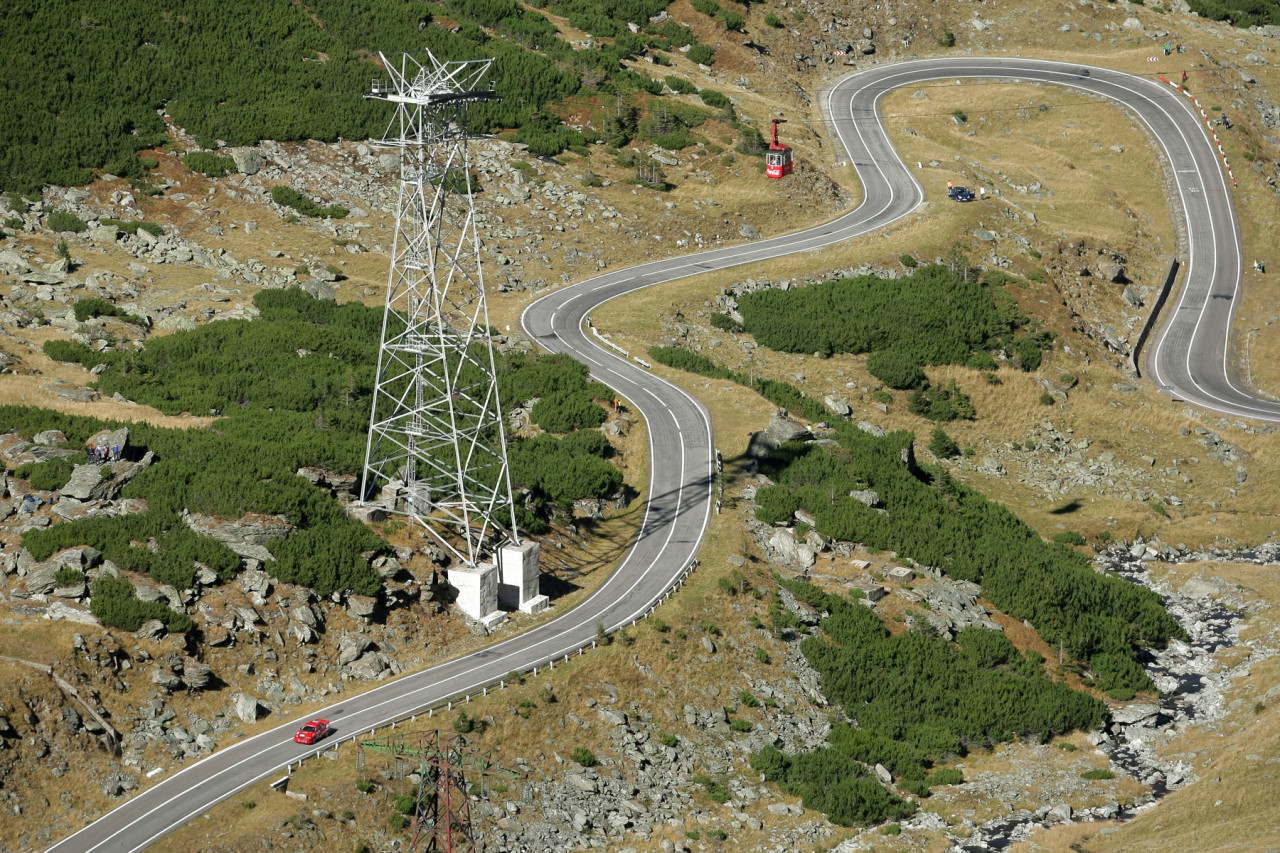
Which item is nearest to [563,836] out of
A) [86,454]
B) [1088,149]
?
[86,454]

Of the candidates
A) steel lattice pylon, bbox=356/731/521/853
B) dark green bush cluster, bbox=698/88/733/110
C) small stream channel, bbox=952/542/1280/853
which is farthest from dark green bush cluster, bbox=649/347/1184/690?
dark green bush cluster, bbox=698/88/733/110

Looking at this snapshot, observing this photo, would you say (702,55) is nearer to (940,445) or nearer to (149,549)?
(940,445)

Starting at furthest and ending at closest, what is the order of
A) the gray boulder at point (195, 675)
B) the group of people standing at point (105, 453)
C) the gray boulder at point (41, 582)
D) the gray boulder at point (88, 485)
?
the group of people standing at point (105, 453), the gray boulder at point (88, 485), the gray boulder at point (41, 582), the gray boulder at point (195, 675)

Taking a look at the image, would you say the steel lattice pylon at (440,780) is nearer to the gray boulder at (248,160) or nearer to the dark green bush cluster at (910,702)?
the dark green bush cluster at (910,702)

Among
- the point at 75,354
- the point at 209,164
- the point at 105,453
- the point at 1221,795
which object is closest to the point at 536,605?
the point at 105,453

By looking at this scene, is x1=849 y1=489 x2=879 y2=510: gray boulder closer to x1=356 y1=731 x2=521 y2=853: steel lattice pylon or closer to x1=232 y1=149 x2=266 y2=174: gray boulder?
x1=356 y1=731 x2=521 y2=853: steel lattice pylon

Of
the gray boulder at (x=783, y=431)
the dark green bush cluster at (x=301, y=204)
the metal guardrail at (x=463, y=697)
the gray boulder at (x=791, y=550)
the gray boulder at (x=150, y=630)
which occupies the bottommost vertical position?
the gray boulder at (x=791, y=550)

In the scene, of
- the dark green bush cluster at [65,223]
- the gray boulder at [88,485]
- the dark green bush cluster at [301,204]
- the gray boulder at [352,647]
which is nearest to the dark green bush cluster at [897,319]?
the dark green bush cluster at [301,204]

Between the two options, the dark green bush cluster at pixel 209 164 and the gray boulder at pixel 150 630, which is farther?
the dark green bush cluster at pixel 209 164
